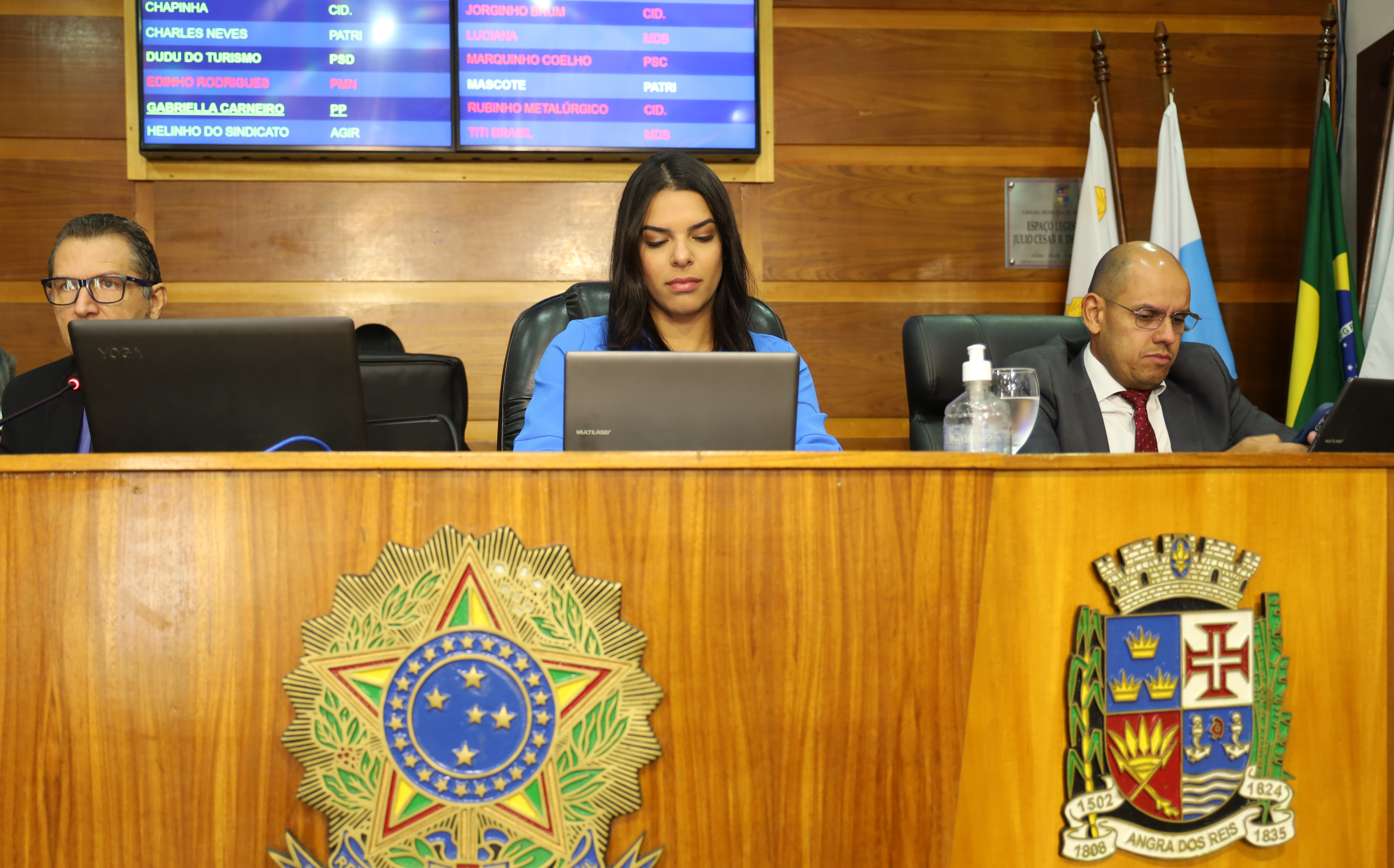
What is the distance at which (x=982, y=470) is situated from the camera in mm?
1007

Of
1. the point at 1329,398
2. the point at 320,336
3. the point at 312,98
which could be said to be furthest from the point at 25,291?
the point at 1329,398

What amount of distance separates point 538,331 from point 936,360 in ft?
2.74

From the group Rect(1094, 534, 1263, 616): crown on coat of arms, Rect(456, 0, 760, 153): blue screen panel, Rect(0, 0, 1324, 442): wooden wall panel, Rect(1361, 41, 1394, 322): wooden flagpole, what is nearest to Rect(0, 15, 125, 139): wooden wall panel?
Rect(0, 0, 1324, 442): wooden wall panel

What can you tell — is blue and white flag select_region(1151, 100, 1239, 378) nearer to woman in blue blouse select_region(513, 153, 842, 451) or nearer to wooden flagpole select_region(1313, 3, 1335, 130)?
wooden flagpole select_region(1313, 3, 1335, 130)

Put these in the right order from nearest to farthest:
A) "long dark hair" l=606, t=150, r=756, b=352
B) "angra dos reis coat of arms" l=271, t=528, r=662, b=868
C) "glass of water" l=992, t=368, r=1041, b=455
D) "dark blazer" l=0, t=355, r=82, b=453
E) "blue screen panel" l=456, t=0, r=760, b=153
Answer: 1. "angra dos reis coat of arms" l=271, t=528, r=662, b=868
2. "glass of water" l=992, t=368, r=1041, b=455
3. "dark blazer" l=0, t=355, r=82, b=453
4. "long dark hair" l=606, t=150, r=756, b=352
5. "blue screen panel" l=456, t=0, r=760, b=153

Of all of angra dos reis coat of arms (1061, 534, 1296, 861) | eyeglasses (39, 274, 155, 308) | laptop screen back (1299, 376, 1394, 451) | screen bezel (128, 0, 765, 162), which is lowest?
angra dos reis coat of arms (1061, 534, 1296, 861)

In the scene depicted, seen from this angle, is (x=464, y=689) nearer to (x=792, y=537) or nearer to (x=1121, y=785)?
(x=792, y=537)

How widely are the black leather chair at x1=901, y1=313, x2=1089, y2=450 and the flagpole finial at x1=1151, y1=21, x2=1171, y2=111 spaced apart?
1.25 meters

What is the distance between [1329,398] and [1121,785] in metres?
2.23

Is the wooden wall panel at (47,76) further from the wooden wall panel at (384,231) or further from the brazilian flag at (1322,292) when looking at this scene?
the brazilian flag at (1322,292)

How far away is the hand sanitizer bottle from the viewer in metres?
1.23

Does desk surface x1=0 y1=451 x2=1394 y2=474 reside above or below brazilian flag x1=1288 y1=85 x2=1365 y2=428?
below

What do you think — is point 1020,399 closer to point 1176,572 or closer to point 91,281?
point 1176,572

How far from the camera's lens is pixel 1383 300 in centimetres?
260
